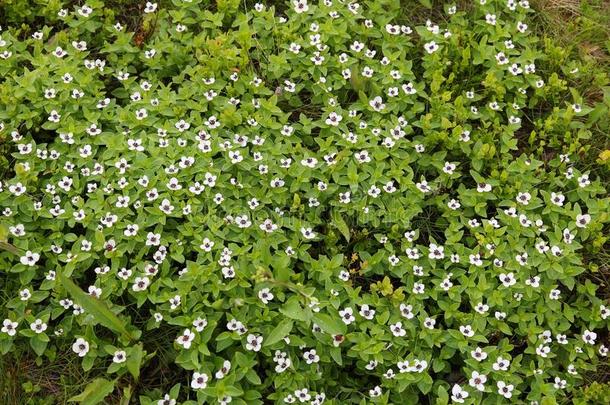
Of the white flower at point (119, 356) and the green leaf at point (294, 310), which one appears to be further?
the white flower at point (119, 356)

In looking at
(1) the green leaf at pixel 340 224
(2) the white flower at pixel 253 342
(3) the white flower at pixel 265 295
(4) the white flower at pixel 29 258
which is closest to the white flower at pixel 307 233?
(1) the green leaf at pixel 340 224

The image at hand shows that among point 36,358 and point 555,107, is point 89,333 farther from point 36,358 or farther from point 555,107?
point 555,107

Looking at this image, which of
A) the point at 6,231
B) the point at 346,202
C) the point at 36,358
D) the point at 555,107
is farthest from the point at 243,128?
the point at 555,107

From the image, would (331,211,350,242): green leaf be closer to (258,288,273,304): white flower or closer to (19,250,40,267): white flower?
(258,288,273,304): white flower

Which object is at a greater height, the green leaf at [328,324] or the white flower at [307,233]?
the white flower at [307,233]

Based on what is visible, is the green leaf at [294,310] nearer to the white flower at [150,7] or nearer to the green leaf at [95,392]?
the green leaf at [95,392]

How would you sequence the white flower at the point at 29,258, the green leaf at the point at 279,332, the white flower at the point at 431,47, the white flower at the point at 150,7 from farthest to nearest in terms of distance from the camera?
the white flower at the point at 150,7 → the white flower at the point at 431,47 → the white flower at the point at 29,258 → the green leaf at the point at 279,332

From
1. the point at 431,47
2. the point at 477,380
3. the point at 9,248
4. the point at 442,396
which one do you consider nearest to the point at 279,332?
the point at 442,396
